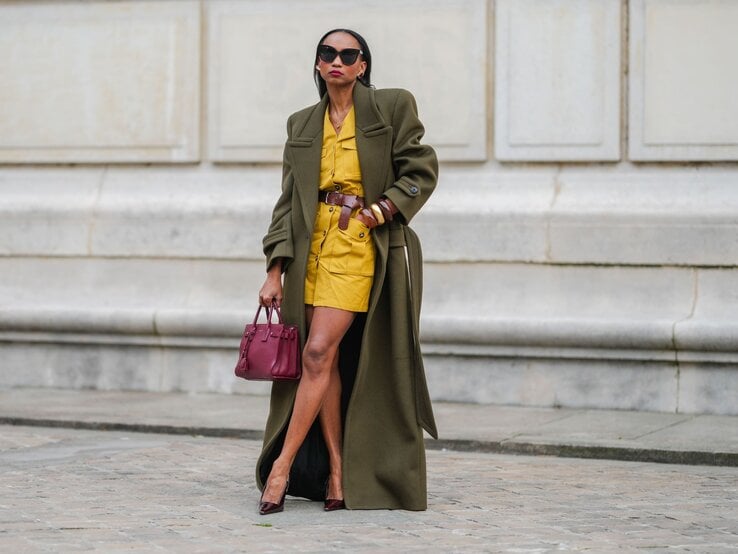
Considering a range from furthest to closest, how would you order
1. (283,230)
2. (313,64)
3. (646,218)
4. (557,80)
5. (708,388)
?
1. (313,64)
2. (557,80)
3. (646,218)
4. (708,388)
5. (283,230)

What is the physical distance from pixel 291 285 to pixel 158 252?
203 inches

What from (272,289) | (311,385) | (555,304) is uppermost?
(272,289)

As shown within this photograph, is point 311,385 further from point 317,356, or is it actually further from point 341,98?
point 341,98

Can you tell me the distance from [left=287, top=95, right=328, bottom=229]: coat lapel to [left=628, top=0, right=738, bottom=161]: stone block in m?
4.41

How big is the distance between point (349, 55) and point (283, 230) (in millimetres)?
790

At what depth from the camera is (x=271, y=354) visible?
653cm

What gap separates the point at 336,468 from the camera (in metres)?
6.70

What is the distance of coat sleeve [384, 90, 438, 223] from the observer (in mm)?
6621

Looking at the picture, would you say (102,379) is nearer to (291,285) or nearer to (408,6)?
(408,6)

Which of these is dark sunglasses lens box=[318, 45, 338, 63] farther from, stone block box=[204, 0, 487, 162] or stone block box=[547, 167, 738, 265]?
stone block box=[204, 0, 487, 162]

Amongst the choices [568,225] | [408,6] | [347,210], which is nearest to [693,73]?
[568,225]

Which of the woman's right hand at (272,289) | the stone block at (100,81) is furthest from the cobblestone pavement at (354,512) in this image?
the stone block at (100,81)

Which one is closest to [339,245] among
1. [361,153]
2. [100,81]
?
[361,153]

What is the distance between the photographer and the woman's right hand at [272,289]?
668 cm
